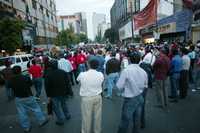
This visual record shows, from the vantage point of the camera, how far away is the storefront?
96.1 feet

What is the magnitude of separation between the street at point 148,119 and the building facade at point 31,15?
31.0 m

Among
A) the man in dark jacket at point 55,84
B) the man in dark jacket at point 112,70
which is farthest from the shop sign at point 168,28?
the man in dark jacket at point 55,84

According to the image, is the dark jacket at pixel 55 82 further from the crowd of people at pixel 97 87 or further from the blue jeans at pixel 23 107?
the blue jeans at pixel 23 107

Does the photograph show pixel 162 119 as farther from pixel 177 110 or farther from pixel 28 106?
pixel 28 106

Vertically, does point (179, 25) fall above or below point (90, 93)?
above

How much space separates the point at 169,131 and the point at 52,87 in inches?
124

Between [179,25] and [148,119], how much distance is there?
2593 centimetres

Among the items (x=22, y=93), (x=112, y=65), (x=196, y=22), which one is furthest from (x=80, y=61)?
(x=196, y=22)

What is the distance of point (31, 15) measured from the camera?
6166 centimetres

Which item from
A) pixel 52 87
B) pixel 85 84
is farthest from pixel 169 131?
pixel 52 87

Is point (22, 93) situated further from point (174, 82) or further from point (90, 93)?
point (174, 82)

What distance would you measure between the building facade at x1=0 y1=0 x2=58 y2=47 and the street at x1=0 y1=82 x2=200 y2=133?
3096cm

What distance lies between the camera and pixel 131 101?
6305 mm

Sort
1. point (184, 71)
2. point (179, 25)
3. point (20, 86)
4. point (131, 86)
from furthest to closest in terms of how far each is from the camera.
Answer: point (179, 25), point (184, 71), point (20, 86), point (131, 86)
